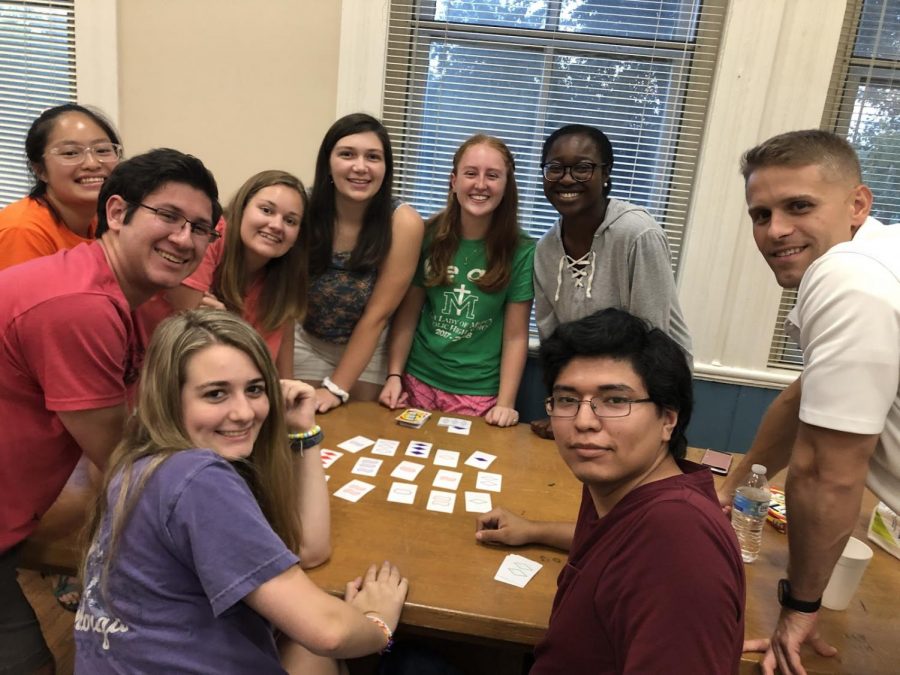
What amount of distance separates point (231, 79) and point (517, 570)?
259cm

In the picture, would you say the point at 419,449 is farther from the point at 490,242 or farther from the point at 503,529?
the point at 490,242

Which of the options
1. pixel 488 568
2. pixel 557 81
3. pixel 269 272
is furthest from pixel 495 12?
pixel 488 568

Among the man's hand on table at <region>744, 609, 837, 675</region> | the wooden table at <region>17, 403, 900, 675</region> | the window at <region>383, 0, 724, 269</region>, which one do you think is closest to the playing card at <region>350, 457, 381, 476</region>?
the wooden table at <region>17, 403, 900, 675</region>

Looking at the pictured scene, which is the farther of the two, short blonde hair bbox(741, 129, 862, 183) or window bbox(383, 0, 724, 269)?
window bbox(383, 0, 724, 269)

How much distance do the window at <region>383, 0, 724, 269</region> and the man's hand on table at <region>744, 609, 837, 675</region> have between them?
6.47 feet

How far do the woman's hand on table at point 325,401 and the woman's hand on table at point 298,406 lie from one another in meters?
0.63

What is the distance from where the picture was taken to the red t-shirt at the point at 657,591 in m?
0.78

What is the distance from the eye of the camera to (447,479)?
1668 mm

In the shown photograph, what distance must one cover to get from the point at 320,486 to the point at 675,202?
2234 mm

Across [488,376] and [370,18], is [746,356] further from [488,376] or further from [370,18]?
[370,18]

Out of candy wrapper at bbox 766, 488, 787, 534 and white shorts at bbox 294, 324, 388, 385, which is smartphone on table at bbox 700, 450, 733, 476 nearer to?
candy wrapper at bbox 766, 488, 787, 534

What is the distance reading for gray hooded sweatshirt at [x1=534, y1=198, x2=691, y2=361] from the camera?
2076 mm

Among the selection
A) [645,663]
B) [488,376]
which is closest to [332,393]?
[488,376]

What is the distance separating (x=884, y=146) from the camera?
269 centimetres
